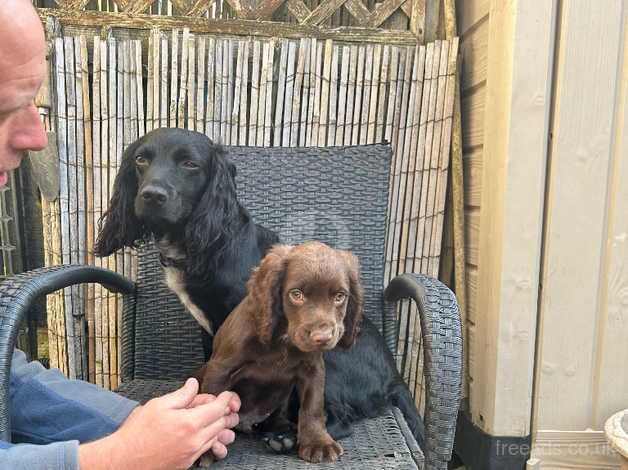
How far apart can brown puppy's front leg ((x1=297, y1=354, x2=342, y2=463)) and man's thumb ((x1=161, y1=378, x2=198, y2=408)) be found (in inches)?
12.4

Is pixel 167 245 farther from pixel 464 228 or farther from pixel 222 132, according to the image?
pixel 464 228

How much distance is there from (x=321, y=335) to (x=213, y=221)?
0.53 m

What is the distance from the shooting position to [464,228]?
6.73ft

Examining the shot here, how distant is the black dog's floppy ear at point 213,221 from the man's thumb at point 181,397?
1.64 feet

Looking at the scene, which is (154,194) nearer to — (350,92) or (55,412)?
(55,412)

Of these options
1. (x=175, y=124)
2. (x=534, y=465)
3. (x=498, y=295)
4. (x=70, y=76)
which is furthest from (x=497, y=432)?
(x=70, y=76)

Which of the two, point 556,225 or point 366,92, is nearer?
point 556,225

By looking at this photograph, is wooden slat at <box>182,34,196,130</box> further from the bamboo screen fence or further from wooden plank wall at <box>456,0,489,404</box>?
wooden plank wall at <box>456,0,489,404</box>

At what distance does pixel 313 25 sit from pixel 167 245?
1.13 meters

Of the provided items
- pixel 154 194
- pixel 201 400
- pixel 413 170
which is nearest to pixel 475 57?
pixel 413 170

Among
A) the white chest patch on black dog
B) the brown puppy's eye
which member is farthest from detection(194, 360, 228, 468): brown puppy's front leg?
the white chest patch on black dog

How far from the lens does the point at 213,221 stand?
4.58ft

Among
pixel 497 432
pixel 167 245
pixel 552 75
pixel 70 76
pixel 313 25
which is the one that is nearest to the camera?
pixel 167 245

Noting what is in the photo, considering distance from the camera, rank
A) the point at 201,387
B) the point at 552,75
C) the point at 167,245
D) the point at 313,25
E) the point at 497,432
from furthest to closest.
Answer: the point at 313,25 < the point at 497,432 < the point at 552,75 < the point at 167,245 < the point at 201,387
